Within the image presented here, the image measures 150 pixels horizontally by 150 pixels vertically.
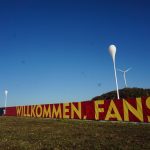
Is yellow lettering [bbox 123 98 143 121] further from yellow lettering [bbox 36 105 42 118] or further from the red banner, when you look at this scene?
yellow lettering [bbox 36 105 42 118]

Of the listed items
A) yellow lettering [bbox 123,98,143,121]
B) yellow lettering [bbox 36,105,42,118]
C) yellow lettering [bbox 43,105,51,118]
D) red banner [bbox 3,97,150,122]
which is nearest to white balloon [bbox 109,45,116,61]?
red banner [bbox 3,97,150,122]

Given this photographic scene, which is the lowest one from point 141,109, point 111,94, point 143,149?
point 143,149

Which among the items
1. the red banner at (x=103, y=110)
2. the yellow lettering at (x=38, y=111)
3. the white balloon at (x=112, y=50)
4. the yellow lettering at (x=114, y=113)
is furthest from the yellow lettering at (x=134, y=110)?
the yellow lettering at (x=38, y=111)

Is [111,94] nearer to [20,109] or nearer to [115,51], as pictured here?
[20,109]

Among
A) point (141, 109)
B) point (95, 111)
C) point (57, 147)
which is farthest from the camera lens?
point (95, 111)

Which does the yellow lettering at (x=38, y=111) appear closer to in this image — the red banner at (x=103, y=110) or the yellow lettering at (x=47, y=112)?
the red banner at (x=103, y=110)

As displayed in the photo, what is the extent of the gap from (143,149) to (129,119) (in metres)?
14.7

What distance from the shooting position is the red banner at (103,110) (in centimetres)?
2084

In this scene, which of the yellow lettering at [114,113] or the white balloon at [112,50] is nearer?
the yellow lettering at [114,113]

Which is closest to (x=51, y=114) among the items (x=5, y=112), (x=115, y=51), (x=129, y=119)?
(x=115, y=51)

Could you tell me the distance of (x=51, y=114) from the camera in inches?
1490

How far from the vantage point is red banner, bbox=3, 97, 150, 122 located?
20.8m

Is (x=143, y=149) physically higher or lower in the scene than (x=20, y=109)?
lower

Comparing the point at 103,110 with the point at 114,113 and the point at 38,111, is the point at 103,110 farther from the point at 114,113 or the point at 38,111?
the point at 38,111
